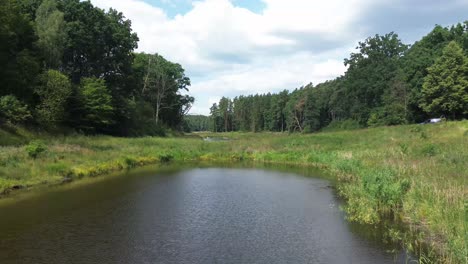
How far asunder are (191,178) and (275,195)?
10370 millimetres

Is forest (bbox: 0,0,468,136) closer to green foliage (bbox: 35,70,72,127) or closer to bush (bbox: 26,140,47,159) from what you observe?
green foliage (bbox: 35,70,72,127)

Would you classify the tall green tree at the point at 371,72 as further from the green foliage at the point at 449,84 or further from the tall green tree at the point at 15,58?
the tall green tree at the point at 15,58

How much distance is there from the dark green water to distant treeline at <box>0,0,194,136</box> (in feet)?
83.6

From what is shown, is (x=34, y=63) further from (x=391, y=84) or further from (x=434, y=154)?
(x=391, y=84)

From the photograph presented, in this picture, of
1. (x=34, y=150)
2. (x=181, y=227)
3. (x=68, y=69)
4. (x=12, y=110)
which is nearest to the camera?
(x=181, y=227)

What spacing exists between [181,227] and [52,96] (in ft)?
130

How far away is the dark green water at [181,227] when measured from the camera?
1434 centimetres

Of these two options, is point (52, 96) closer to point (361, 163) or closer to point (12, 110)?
point (12, 110)

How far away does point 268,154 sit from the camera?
2076 inches

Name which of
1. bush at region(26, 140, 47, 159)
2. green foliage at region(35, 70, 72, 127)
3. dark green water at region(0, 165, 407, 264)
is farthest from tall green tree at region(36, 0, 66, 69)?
dark green water at region(0, 165, 407, 264)

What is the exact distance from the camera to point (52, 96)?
5116 cm

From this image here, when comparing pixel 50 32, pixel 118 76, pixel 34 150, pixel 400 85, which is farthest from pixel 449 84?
pixel 34 150

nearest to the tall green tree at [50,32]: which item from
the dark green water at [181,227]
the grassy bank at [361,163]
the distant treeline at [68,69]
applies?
the distant treeline at [68,69]

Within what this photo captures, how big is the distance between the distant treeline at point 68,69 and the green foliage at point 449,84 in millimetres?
51943
